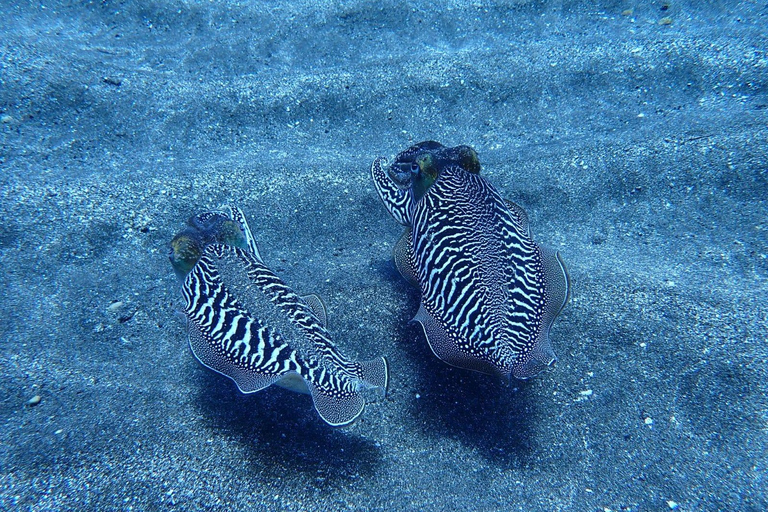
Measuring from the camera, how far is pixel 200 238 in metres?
3.15

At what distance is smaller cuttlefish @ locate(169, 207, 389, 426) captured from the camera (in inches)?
102

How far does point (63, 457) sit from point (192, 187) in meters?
2.83

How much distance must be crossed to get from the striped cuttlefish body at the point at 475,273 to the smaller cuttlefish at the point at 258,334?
576 mm

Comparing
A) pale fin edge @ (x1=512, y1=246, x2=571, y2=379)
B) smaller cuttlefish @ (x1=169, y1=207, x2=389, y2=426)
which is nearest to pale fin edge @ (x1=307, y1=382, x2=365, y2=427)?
smaller cuttlefish @ (x1=169, y1=207, x2=389, y2=426)

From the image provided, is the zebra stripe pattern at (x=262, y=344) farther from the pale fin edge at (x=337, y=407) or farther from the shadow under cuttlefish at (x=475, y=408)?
the shadow under cuttlefish at (x=475, y=408)

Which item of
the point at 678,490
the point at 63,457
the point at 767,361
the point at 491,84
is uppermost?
the point at 491,84

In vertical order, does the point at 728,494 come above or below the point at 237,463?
above

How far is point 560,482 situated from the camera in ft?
9.01

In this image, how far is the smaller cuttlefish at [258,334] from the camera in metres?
2.60

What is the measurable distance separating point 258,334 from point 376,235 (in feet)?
7.06

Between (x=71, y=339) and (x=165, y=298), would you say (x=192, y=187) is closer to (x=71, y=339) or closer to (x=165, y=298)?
(x=165, y=298)

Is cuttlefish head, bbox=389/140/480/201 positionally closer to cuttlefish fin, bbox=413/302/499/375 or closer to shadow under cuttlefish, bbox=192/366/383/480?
cuttlefish fin, bbox=413/302/499/375

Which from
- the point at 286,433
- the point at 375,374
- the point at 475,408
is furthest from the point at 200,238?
the point at 475,408

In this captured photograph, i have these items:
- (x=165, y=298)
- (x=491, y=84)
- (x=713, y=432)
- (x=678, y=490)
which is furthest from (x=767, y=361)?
(x=165, y=298)
